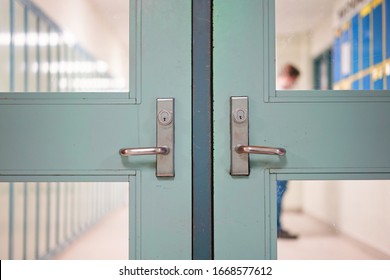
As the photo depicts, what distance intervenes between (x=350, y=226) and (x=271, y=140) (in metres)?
0.41

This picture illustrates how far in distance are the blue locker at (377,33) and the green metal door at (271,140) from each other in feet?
0.56

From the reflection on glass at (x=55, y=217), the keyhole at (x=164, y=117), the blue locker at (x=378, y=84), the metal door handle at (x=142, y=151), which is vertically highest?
the blue locker at (x=378, y=84)

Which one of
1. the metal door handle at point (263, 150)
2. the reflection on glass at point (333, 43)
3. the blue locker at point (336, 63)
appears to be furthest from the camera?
the blue locker at point (336, 63)

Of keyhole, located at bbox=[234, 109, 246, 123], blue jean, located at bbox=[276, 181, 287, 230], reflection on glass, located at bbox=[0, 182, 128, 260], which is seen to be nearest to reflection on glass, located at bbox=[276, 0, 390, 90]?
keyhole, located at bbox=[234, 109, 246, 123]

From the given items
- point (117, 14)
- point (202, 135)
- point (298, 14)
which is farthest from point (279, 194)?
point (117, 14)

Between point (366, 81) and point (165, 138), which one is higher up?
point (366, 81)

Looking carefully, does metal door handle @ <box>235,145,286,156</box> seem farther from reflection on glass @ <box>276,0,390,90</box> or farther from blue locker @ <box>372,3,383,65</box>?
blue locker @ <box>372,3,383,65</box>

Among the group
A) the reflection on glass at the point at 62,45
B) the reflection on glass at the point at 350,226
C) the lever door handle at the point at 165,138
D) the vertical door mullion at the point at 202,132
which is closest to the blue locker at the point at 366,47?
the reflection on glass at the point at 350,226

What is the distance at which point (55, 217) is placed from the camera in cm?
247

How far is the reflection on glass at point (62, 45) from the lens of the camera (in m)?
1.07

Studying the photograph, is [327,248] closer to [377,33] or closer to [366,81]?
[366,81]

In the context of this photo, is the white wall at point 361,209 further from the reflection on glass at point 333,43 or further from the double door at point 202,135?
the reflection on glass at point 333,43
